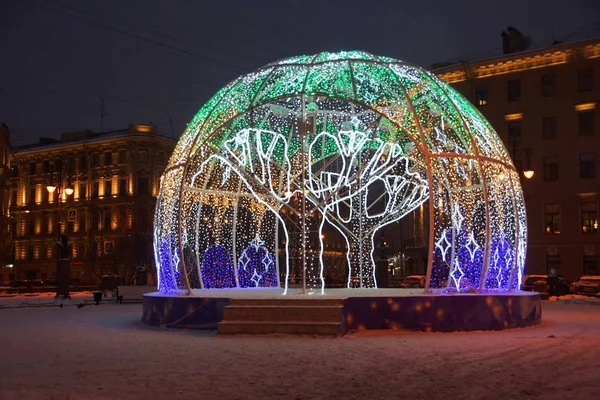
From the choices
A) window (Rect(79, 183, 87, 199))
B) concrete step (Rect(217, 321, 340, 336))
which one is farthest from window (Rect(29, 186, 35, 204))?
concrete step (Rect(217, 321, 340, 336))

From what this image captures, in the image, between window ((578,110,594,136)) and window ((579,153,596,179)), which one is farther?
window ((578,110,594,136))

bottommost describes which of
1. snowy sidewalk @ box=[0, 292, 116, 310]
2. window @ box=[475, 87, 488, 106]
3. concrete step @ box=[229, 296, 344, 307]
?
snowy sidewalk @ box=[0, 292, 116, 310]

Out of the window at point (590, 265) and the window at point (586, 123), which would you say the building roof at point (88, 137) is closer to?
the window at point (586, 123)

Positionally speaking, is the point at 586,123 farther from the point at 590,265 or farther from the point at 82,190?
the point at 82,190

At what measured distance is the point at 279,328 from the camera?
12539mm

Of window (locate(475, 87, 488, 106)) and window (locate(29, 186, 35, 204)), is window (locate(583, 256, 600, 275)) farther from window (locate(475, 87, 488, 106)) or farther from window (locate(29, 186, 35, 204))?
window (locate(29, 186, 35, 204))

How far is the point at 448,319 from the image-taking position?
42.3 ft

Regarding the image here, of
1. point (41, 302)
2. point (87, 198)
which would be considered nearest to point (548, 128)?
point (41, 302)

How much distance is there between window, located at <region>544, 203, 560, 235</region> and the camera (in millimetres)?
36375

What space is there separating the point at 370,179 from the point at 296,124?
276 cm

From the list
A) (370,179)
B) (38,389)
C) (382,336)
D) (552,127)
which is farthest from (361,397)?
(552,127)

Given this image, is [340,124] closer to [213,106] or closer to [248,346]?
[213,106]

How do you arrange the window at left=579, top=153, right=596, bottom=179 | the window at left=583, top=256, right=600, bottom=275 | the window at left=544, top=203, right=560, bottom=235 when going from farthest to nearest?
the window at left=544, top=203, right=560, bottom=235 → the window at left=579, top=153, right=596, bottom=179 → the window at left=583, top=256, right=600, bottom=275

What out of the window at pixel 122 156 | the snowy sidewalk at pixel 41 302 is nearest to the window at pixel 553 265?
the snowy sidewalk at pixel 41 302
